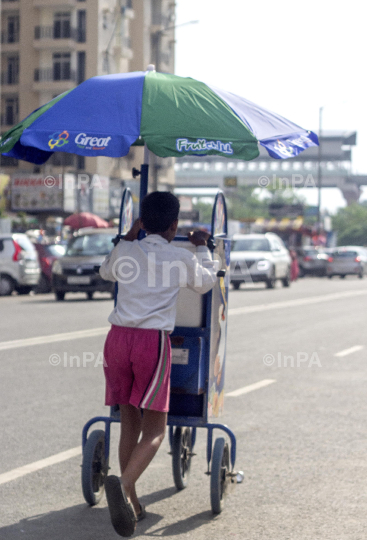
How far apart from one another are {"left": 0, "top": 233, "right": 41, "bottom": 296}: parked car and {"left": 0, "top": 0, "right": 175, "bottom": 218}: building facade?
87.6 ft

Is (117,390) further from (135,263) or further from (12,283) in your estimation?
(12,283)

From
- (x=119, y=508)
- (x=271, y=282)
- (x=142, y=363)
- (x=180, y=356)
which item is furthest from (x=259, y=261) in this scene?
(x=119, y=508)

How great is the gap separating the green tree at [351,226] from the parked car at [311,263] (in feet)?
243

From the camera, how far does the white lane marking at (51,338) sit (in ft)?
40.1

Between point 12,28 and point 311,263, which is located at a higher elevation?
point 12,28

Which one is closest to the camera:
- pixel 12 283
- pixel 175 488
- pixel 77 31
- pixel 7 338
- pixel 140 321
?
pixel 140 321

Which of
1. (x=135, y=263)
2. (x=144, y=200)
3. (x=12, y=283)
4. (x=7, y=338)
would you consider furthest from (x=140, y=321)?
(x=12, y=283)

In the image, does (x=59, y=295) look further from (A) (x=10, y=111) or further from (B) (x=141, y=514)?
(A) (x=10, y=111)

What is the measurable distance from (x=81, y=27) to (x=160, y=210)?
51.4 m

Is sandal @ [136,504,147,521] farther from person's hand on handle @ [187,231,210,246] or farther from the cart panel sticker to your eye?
person's hand on handle @ [187,231,210,246]

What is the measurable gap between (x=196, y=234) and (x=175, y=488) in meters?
1.55

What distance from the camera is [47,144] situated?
4.58 m

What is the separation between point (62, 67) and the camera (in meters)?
54.0

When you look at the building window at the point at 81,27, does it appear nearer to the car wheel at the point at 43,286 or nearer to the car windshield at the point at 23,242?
the car wheel at the point at 43,286
